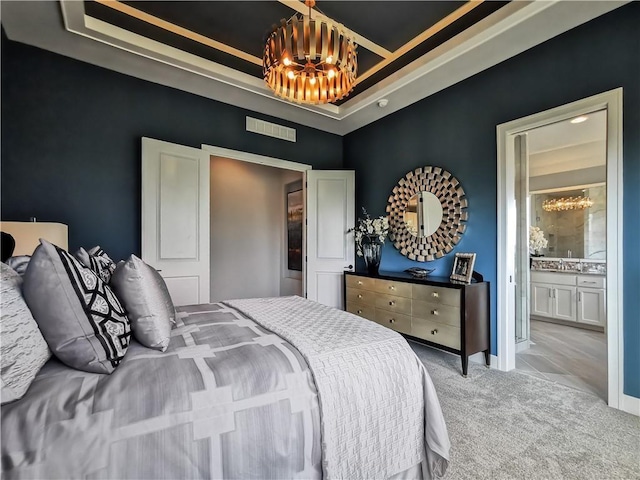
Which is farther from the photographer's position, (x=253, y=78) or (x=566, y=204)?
(x=566, y=204)

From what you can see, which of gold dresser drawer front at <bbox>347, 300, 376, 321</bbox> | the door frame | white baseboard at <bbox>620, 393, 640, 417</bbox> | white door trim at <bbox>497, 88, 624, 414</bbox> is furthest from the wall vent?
white baseboard at <bbox>620, 393, 640, 417</bbox>

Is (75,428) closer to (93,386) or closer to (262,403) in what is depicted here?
(93,386)

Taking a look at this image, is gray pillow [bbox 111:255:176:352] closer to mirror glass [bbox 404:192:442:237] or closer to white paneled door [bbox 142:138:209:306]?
white paneled door [bbox 142:138:209:306]

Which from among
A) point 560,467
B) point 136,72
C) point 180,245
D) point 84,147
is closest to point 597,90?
point 560,467

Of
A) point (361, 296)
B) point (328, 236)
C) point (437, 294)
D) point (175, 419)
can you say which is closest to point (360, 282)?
point (361, 296)

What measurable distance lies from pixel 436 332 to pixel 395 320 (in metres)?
0.50

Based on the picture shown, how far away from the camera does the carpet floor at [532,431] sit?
163 centimetres

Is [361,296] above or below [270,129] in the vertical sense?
below

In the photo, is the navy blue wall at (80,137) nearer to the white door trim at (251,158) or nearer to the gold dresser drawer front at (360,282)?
the white door trim at (251,158)

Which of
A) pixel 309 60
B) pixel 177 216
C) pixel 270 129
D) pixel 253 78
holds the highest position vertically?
pixel 253 78

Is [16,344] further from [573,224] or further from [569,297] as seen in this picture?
[573,224]

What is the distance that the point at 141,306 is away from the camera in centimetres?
133

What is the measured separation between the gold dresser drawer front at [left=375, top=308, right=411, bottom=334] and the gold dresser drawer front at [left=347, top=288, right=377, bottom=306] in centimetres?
16

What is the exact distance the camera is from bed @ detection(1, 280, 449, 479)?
85 centimetres
